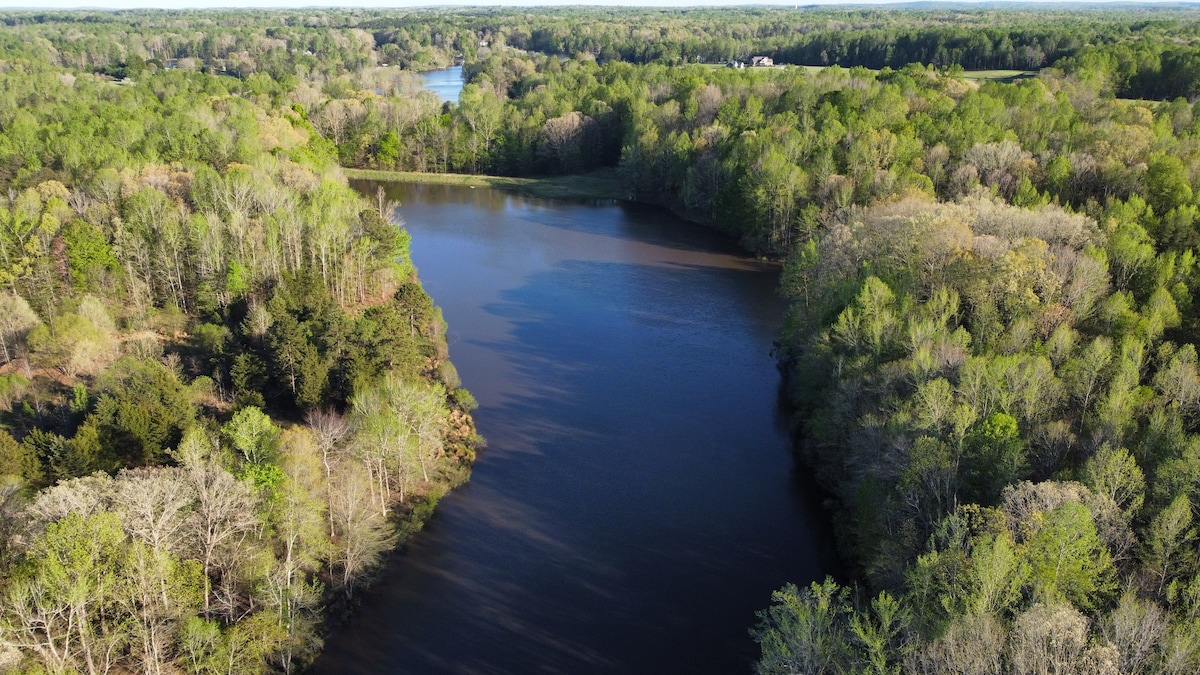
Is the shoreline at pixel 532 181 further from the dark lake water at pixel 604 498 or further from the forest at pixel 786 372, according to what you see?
the dark lake water at pixel 604 498

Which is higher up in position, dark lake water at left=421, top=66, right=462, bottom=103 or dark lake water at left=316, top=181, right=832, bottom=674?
dark lake water at left=421, top=66, right=462, bottom=103

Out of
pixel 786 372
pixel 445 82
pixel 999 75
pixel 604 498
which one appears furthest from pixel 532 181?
pixel 445 82

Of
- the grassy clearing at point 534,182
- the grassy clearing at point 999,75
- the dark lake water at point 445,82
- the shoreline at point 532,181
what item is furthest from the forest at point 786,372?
the dark lake water at point 445,82

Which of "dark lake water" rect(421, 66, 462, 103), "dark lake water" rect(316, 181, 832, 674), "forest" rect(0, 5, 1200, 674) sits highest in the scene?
"dark lake water" rect(421, 66, 462, 103)

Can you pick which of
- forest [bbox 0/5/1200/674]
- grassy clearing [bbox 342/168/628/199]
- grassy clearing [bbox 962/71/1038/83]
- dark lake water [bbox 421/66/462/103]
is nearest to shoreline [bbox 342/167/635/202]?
grassy clearing [bbox 342/168/628/199]

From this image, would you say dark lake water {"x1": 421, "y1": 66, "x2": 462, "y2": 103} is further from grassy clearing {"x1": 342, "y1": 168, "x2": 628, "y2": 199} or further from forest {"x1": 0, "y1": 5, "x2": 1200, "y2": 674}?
forest {"x1": 0, "y1": 5, "x2": 1200, "y2": 674}

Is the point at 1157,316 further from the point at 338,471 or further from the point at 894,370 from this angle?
the point at 338,471
